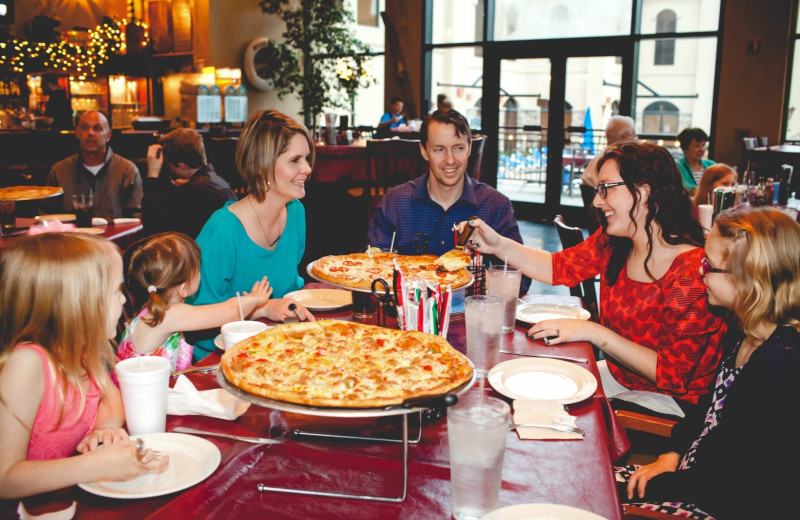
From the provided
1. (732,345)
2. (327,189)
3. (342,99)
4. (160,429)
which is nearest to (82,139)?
(327,189)

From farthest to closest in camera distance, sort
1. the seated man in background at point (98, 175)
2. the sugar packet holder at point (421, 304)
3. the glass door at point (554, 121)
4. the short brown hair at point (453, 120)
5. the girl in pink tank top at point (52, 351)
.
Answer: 1. the glass door at point (554, 121)
2. the seated man in background at point (98, 175)
3. the short brown hair at point (453, 120)
4. the sugar packet holder at point (421, 304)
5. the girl in pink tank top at point (52, 351)

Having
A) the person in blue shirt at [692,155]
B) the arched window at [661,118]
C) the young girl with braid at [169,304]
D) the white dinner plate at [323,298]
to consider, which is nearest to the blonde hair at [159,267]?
the young girl with braid at [169,304]

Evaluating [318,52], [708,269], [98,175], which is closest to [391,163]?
[98,175]

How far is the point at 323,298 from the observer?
2510mm

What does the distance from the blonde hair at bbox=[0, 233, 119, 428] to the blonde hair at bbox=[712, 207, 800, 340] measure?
1.55m

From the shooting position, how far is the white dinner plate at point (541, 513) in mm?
1084

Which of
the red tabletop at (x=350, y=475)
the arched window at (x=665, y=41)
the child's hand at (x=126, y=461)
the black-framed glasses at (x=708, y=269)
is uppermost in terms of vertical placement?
the arched window at (x=665, y=41)

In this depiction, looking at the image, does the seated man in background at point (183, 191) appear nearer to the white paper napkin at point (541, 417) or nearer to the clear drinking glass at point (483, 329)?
the clear drinking glass at point (483, 329)

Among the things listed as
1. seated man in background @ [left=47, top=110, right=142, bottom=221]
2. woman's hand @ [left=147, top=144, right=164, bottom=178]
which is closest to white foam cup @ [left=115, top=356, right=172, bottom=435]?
seated man in background @ [left=47, top=110, right=142, bottom=221]

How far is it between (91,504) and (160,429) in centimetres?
25

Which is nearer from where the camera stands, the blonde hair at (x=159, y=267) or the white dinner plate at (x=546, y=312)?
the blonde hair at (x=159, y=267)

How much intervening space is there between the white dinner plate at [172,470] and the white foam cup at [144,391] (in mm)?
38

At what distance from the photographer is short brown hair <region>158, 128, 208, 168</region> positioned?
4.37m

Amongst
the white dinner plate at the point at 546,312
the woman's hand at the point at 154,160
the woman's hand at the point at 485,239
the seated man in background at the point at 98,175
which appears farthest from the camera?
the woman's hand at the point at 154,160
